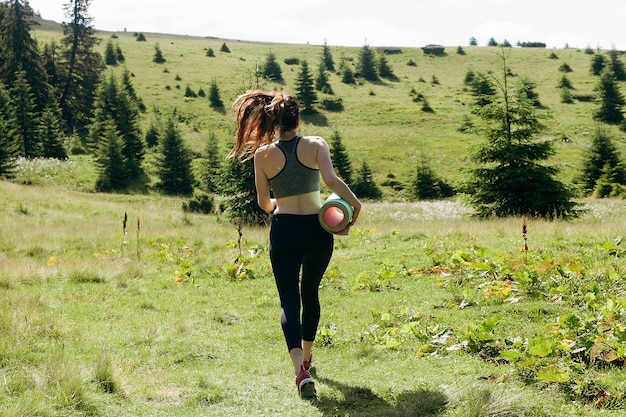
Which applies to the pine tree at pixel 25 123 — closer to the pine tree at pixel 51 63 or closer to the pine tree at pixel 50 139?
the pine tree at pixel 50 139

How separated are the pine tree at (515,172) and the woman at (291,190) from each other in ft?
49.6

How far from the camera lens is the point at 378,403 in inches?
168

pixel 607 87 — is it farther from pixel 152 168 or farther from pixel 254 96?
pixel 254 96

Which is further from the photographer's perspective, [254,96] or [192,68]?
[192,68]

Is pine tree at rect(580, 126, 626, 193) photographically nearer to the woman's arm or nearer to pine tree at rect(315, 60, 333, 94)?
the woman's arm

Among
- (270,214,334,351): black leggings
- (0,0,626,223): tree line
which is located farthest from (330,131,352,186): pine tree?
(270,214,334,351): black leggings

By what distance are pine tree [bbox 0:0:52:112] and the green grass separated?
54.2 meters

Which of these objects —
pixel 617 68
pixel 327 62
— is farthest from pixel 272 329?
pixel 617 68

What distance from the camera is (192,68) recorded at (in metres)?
82.6

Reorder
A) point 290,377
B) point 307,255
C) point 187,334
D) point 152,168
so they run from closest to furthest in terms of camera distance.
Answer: point 307,255 < point 290,377 < point 187,334 < point 152,168

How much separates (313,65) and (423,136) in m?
39.0

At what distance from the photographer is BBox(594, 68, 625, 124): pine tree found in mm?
59281

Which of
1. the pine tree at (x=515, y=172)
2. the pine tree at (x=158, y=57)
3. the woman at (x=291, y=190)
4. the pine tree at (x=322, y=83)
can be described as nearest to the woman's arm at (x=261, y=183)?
the woman at (x=291, y=190)

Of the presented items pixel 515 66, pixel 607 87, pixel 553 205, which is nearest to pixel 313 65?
pixel 515 66
